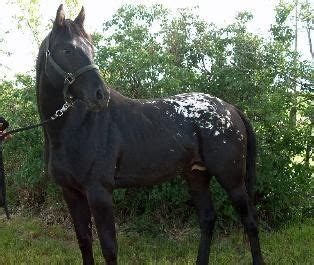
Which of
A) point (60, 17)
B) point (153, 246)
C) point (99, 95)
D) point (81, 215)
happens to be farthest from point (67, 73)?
point (153, 246)

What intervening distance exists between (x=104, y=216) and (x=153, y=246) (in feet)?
6.22

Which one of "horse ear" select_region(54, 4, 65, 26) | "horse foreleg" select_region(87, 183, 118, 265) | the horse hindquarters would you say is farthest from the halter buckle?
the horse hindquarters

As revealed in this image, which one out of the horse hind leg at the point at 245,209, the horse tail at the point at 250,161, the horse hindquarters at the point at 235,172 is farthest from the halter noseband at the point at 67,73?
the horse tail at the point at 250,161

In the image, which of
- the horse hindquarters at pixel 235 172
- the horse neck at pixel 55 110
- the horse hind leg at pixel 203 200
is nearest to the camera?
the horse neck at pixel 55 110

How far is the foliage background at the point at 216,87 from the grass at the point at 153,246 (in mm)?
376

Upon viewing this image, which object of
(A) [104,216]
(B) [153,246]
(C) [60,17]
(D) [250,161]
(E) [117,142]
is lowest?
(B) [153,246]

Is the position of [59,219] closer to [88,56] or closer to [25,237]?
[25,237]

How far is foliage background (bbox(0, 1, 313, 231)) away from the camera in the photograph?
5.54m

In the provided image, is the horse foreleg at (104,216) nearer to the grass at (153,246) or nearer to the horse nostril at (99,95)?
the horse nostril at (99,95)

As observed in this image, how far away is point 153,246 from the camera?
504cm

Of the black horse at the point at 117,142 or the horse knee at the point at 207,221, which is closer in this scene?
the black horse at the point at 117,142

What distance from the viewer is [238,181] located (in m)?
4.13

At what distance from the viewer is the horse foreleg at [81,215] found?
3646mm

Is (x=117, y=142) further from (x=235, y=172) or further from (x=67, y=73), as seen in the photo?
(x=235, y=172)
